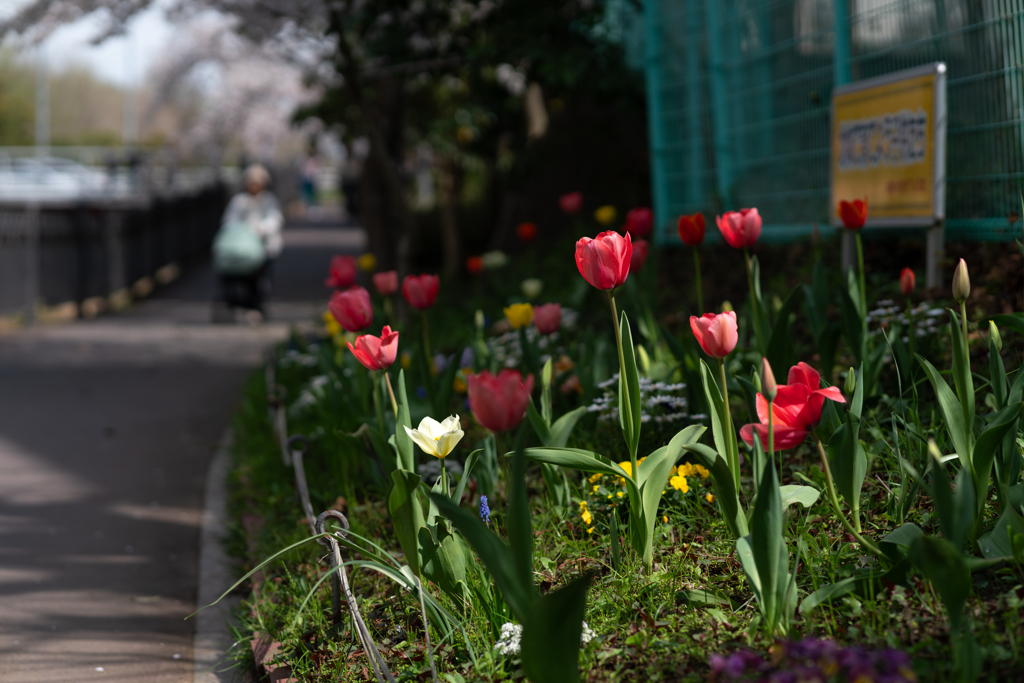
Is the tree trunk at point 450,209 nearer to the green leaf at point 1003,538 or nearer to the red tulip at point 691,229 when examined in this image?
the red tulip at point 691,229

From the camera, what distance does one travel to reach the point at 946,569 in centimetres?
167

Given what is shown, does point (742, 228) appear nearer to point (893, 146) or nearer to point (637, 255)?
point (637, 255)

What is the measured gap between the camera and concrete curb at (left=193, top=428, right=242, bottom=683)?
9.53ft

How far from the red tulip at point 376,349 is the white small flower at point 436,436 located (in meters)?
0.33

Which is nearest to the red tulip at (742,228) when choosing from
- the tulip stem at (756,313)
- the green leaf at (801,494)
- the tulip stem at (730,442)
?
the tulip stem at (756,313)

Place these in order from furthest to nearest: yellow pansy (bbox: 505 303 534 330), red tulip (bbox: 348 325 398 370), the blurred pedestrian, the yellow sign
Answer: the blurred pedestrian < the yellow sign < yellow pansy (bbox: 505 303 534 330) < red tulip (bbox: 348 325 398 370)

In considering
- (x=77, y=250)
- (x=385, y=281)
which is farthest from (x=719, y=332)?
(x=77, y=250)

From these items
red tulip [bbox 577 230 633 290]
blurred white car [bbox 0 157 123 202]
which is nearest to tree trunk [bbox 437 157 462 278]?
red tulip [bbox 577 230 633 290]

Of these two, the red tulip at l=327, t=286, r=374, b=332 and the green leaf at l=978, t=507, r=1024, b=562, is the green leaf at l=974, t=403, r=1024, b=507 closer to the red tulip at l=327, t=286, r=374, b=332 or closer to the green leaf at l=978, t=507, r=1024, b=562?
the green leaf at l=978, t=507, r=1024, b=562

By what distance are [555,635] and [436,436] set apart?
2.29 ft

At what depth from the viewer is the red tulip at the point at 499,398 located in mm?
1912

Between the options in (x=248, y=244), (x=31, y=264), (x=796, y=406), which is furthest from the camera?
(x=31, y=264)

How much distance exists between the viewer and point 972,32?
4105 mm

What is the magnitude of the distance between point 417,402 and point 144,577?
131cm
